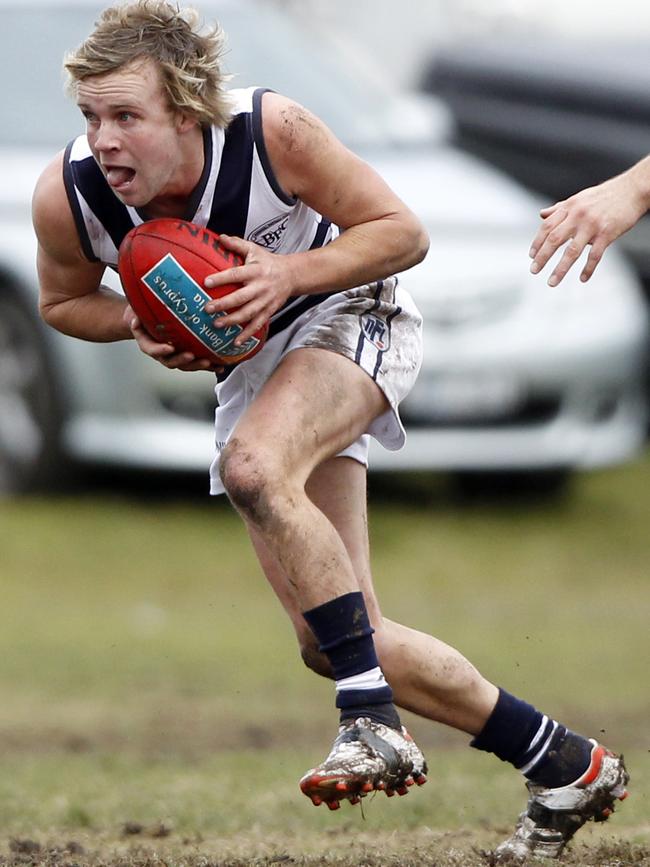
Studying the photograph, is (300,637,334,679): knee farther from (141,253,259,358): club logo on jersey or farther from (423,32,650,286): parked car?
(423,32,650,286): parked car

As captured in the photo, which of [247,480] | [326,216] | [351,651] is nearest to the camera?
[247,480]

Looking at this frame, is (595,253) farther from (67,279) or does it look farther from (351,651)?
(67,279)

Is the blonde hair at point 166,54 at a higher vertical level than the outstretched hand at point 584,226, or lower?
higher

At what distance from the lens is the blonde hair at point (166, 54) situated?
486 centimetres

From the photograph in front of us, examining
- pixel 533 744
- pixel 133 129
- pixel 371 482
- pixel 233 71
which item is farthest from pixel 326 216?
pixel 371 482

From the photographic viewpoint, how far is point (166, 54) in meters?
4.89

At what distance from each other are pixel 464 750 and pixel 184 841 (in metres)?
2.95

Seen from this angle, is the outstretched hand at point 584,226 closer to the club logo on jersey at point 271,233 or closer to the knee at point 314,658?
the club logo on jersey at point 271,233

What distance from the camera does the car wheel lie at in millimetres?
10734

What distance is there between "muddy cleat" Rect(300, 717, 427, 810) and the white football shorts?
883 mm

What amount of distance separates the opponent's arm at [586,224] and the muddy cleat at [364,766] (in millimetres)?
1252

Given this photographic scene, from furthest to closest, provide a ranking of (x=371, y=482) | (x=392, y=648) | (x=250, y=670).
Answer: (x=371, y=482) < (x=250, y=670) < (x=392, y=648)

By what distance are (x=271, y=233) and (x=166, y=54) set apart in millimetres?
560

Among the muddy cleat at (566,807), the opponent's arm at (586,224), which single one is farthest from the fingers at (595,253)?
the muddy cleat at (566,807)
